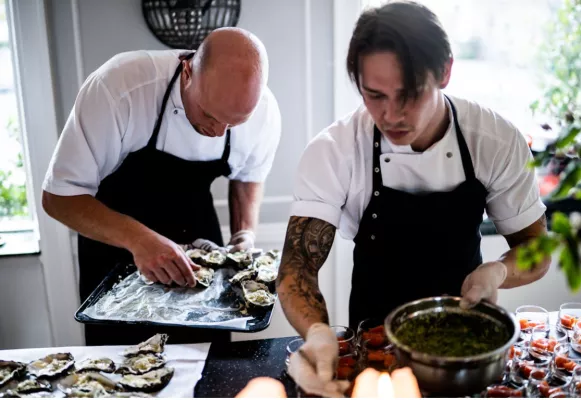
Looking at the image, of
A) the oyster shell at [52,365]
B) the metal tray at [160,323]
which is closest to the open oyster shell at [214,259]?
the metal tray at [160,323]

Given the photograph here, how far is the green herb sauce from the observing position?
1.26m

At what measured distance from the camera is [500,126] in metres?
1.87

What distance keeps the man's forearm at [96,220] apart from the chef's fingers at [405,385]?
120cm

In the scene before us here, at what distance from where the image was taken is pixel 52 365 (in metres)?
1.69

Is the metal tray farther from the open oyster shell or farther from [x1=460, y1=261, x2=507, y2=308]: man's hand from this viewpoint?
[x1=460, y1=261, x2=507, y2=308]: man's hand

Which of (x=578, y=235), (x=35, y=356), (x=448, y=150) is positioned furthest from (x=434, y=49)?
(x=35, y=356)

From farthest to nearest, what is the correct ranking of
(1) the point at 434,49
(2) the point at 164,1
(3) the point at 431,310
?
(2) the point at 164,1 → (1) the point at 434,49 → (3) the point at 431,310

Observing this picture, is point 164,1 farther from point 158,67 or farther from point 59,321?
point 59,321

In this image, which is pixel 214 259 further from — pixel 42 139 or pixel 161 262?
pixel 42 139

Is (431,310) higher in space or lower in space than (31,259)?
higher

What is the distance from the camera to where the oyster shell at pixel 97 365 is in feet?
5.47

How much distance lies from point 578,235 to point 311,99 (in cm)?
254

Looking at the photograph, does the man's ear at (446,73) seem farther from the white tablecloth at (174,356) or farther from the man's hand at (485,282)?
the white tablecloth at (174,356)

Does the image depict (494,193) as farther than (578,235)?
Yes
